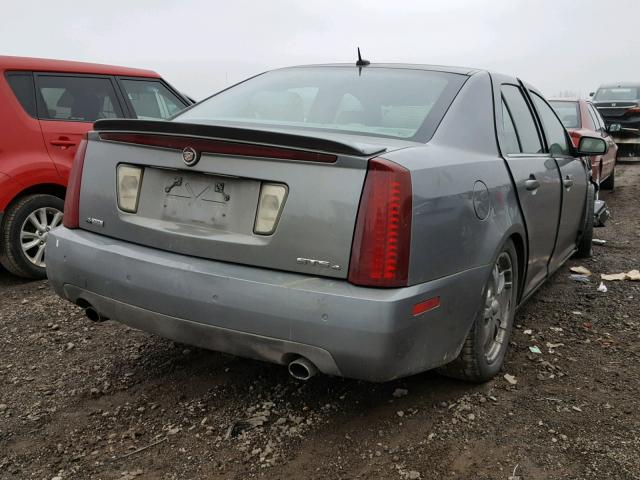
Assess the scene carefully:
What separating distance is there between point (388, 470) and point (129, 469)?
0.98 m

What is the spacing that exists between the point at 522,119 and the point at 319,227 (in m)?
2.00

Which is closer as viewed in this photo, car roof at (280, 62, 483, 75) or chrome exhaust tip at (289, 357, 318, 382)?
chrome exhaust tip at (289, 357, 318, 382)

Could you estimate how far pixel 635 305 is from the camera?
436 centimetres

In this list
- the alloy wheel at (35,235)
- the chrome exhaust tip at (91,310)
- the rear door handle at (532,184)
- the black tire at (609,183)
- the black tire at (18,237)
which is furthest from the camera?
the black tire at (609,183)

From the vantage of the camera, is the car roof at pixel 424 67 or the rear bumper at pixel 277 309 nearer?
the rear bumper at pixel 277 309

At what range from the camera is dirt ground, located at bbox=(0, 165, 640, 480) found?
2395 millimetres

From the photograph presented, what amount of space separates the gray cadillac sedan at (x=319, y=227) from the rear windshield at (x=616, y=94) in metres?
15.0

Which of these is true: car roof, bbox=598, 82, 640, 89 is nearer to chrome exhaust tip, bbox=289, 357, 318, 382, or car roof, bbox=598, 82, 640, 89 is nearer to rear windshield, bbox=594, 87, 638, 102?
rear windshield, bbox=594, 87, 638, 102

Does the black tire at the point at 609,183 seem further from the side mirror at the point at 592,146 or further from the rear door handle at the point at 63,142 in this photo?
the rear door handle at the point at 63,142

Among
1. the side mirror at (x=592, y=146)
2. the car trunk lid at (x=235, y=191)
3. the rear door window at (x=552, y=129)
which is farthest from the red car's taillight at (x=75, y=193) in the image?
the side mirror at (x=592, y=146)

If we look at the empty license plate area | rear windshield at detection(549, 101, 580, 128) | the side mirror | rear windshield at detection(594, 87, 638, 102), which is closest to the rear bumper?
the empty license plate area

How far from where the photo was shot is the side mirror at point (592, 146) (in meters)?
4.31

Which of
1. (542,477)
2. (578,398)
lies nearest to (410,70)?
(578,398)

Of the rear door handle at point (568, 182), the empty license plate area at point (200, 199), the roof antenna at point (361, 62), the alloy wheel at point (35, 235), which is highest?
the roof antenna at point (361, 62)
